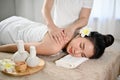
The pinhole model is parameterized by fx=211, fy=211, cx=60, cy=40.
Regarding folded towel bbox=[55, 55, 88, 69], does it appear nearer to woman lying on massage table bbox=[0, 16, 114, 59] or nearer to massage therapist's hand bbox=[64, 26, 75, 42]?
woman lying on massage table bbox=[0, 16, 114, 59]

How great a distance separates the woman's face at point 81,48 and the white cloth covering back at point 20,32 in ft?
1.30

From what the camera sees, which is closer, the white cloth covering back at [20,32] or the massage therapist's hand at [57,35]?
the massage therapist's hand at [57,35]

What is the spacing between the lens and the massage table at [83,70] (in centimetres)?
146

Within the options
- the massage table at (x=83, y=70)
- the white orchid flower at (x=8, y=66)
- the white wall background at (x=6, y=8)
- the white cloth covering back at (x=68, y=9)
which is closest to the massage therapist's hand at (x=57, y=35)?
the massage table at (x=83, y=70)

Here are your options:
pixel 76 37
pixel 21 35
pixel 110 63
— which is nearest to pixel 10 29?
pixel 21 35

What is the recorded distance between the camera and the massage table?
1.46 meters

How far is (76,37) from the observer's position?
6.13 ft

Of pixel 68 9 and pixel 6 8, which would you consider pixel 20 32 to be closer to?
pixel 68 9

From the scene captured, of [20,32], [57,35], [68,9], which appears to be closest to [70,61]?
[57,35]

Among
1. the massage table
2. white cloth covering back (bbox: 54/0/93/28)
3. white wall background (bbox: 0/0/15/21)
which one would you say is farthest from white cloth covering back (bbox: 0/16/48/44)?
white wall background (bbox: 0/0/15/21)

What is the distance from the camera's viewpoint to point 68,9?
2090 millimetres

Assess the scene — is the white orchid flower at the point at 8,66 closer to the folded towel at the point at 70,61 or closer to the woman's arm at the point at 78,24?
the folded towel at the point at 70,61

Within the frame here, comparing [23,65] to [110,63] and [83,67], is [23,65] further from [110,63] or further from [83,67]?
[110,63]

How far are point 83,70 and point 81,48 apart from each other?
9.6 inches
